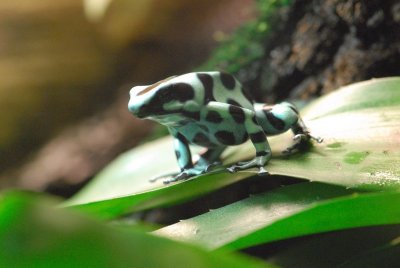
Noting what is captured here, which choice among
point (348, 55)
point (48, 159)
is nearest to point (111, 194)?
point (348, 55)

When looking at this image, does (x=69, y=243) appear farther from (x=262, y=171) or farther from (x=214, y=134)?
(x=214, y=134)

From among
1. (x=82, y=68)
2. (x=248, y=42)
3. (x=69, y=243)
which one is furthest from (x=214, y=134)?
(x=82, y=68)

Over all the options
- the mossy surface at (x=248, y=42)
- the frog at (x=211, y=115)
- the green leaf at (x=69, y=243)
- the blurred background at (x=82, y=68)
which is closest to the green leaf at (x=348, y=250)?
the frog at (x=211, y=115)

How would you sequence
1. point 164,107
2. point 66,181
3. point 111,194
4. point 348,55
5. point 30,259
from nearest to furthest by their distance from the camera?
point 30,259 < point 164,107 < point 111,194 < point 348,55 < point 66,181

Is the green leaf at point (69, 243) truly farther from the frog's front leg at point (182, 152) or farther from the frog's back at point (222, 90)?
the frog's front leg at point (182, 152)

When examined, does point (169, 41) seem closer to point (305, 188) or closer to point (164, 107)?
point (164, 107)

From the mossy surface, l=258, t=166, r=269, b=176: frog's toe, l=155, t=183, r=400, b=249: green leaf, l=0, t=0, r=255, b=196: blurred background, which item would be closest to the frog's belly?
l=258, t=166, r=269, b=176: frog's toe
